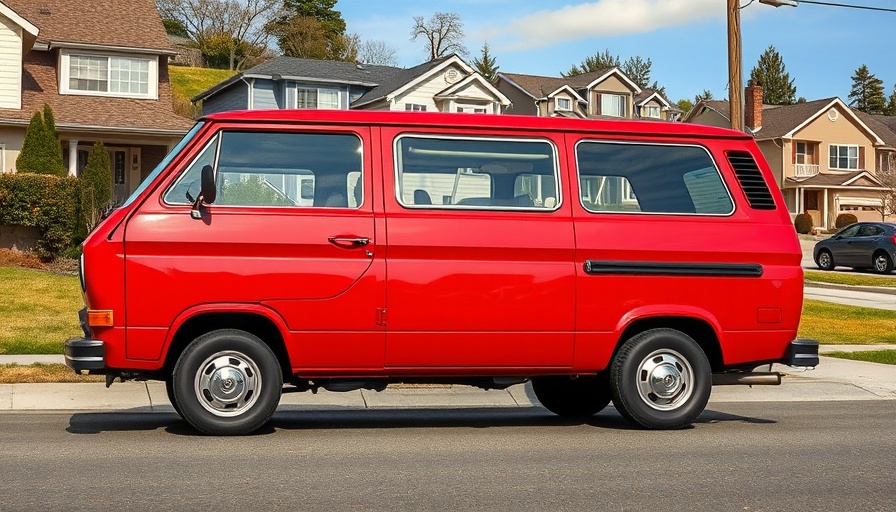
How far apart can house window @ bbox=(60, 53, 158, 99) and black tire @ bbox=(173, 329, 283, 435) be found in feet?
93.9

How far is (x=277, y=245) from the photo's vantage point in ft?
26.0

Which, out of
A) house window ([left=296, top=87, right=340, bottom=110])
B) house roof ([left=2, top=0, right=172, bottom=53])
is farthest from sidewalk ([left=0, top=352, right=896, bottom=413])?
house window ([left=296, top=87, right=340, bottom=110])

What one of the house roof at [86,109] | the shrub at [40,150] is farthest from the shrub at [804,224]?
the shrub at [40,150]

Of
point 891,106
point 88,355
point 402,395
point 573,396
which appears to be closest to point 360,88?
point 402,395

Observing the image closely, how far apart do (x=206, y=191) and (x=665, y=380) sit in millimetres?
3820

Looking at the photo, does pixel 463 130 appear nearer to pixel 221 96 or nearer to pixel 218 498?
pixel 218 498

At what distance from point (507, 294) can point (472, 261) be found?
366 mm

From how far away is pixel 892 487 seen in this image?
6.66m

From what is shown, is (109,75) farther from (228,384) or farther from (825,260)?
(228,384)

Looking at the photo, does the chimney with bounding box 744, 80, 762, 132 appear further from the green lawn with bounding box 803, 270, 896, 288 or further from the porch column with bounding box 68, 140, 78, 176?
the porch column with bounding box 68, 140, 78, 176

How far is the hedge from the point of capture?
23594 mm

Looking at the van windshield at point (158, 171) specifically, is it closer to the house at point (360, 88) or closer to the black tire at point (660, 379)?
the black tire at point (660, 379)

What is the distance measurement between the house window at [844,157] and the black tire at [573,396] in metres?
62.1

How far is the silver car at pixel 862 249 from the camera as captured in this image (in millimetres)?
34500
